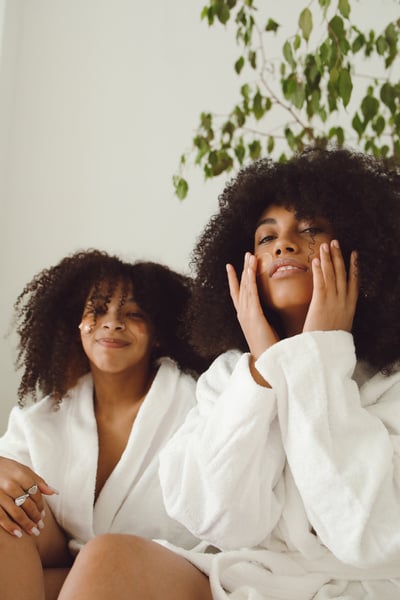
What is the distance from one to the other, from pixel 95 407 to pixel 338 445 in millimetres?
651

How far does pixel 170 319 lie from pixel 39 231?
2.76 ft

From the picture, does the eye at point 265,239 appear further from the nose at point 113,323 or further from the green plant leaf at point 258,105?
the green plant leaf at point 258,105

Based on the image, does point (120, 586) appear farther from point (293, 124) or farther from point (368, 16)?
point (368, 16)

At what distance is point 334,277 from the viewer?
3.46 feet

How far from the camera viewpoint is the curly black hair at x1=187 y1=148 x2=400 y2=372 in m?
1.08

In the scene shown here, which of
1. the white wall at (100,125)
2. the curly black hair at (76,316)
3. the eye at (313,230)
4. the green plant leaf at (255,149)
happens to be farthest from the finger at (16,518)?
the green plant leaf at (255,149)

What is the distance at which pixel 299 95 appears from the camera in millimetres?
1502

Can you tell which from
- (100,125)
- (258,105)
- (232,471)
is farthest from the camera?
(100,125)

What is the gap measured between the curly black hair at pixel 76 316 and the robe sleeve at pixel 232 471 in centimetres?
39

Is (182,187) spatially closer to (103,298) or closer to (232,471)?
(103,298)

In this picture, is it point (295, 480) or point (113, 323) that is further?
point (113, 323)

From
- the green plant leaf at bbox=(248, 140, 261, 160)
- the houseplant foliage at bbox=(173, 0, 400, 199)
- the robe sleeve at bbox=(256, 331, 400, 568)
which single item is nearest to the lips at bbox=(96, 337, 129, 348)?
the robe sleeve at bbox=(256, 331, 400, 568)

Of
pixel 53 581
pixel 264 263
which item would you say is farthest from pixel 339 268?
pixel 53 581

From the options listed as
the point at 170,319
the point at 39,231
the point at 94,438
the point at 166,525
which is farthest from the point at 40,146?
the point at 166,525
